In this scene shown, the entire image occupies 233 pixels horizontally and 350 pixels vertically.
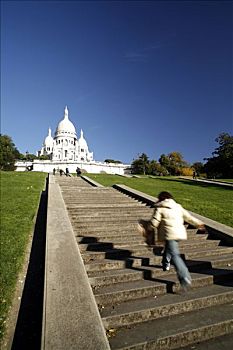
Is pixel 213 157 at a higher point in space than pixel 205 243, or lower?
higher

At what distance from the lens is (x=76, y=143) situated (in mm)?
120875

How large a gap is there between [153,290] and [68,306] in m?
1.57

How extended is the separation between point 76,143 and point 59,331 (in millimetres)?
119550

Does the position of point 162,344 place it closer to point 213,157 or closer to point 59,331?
point 59,331

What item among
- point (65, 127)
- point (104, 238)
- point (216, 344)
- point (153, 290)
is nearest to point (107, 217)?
point (104, 238)

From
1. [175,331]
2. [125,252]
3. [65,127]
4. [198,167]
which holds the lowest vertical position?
[175,331]

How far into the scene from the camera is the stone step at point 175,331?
3631mm

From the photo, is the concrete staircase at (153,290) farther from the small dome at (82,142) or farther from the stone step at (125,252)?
the small dome at (82,142)

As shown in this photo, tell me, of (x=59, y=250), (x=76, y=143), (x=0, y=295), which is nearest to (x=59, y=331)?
(x=0, y=295)

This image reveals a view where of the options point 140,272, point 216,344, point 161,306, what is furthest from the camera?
point 140,272

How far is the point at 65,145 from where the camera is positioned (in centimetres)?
11488

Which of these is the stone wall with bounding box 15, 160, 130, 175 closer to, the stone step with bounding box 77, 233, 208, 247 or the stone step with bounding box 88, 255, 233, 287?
the stone step with bounding box 77, 233, 208, 247

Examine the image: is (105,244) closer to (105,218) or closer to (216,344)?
(105,218)

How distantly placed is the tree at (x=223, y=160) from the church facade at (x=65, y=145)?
198 ft
